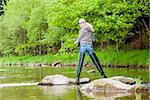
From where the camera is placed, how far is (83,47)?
49.3ft

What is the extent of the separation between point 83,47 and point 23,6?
58.6 meters

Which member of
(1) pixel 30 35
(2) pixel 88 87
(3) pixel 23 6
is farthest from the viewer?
(3) pixel 23 6

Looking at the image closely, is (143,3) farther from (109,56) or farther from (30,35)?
(30,35)

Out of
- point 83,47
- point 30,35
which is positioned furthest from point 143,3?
point 30,35

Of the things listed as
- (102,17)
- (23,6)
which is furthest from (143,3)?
(23,6)

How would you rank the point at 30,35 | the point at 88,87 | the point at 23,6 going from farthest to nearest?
the point at 23,6
the point at 30,35
the point at 88,87

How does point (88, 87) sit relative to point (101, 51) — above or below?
above

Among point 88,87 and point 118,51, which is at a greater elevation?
point 88,87

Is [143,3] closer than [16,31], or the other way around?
[143,3]

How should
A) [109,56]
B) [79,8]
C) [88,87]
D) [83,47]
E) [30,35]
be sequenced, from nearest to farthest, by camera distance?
[88,87]
[83,47]
[79,8]
[109,56]
[30,35]

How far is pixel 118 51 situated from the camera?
3938cm

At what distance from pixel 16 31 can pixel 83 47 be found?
58.7m

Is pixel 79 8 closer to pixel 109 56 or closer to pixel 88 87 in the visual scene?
pixel 109 56

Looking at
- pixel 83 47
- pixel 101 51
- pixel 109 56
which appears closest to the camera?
pixel 83 47
